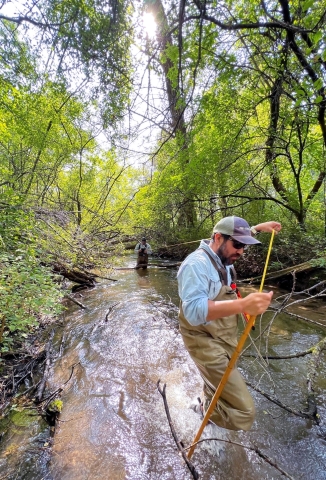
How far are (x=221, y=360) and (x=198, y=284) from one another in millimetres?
852

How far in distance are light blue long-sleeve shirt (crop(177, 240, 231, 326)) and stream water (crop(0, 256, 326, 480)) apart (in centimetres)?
162

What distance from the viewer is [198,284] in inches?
83.7

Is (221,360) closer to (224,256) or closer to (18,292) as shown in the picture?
(224,256)

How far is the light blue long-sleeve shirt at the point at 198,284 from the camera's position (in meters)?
2.00

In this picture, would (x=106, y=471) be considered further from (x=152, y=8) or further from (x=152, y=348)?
(x=152, y=8)

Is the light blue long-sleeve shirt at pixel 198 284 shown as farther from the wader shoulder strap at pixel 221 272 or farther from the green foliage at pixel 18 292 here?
the green foliage at pixel 18 292

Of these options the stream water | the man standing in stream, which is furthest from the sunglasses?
the stream water

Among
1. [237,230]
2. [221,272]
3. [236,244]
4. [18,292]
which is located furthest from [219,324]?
[18,292]

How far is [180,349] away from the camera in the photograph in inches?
193

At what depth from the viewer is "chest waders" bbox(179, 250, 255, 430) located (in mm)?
2367

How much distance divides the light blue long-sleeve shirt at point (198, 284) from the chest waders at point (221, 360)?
0.31 feet

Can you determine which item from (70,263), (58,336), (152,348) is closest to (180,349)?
(152,348)

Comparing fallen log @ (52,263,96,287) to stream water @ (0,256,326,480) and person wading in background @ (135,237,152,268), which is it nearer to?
stream water @ (0,256,326,480)

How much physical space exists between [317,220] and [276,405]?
23.2 ft
